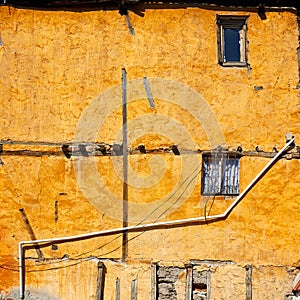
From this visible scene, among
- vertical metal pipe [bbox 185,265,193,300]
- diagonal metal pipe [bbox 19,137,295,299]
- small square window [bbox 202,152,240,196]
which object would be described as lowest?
vertical metal pipe [bbox 185,265,193,300]

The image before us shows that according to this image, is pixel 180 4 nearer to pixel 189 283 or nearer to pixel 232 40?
pixel 232 40

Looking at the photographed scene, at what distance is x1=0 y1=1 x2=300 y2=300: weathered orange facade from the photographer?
1490 centimetres

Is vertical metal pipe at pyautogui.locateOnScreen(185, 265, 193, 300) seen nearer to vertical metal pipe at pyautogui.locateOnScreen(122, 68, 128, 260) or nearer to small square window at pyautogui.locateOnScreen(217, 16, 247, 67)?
vertical metal pipe at pyautogui.locateOnScreen(122, 68, 128, 260)

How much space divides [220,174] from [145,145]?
6.13 ft

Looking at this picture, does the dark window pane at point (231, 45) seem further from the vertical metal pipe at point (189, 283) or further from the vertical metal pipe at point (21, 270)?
the vertical metal pipe at point (21, 270)

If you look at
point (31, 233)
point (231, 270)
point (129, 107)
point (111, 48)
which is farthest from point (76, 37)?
point (231, 270)

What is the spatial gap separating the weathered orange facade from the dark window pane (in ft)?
1.08

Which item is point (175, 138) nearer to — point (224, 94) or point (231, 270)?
point (224, 94)

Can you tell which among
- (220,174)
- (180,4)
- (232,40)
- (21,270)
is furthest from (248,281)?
(180,4)

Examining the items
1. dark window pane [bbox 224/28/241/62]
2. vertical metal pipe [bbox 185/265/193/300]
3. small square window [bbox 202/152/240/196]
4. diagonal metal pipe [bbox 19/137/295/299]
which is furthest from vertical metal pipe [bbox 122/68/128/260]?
dark window pane [bbox 224/28/241/62]

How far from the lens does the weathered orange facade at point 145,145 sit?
48.9ft

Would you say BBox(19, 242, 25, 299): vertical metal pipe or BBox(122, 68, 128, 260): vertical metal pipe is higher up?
BBox(122, 68, 128, 260): vertical metal pipe

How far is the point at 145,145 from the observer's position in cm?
1517

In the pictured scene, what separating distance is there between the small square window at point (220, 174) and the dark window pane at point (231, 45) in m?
2.35
